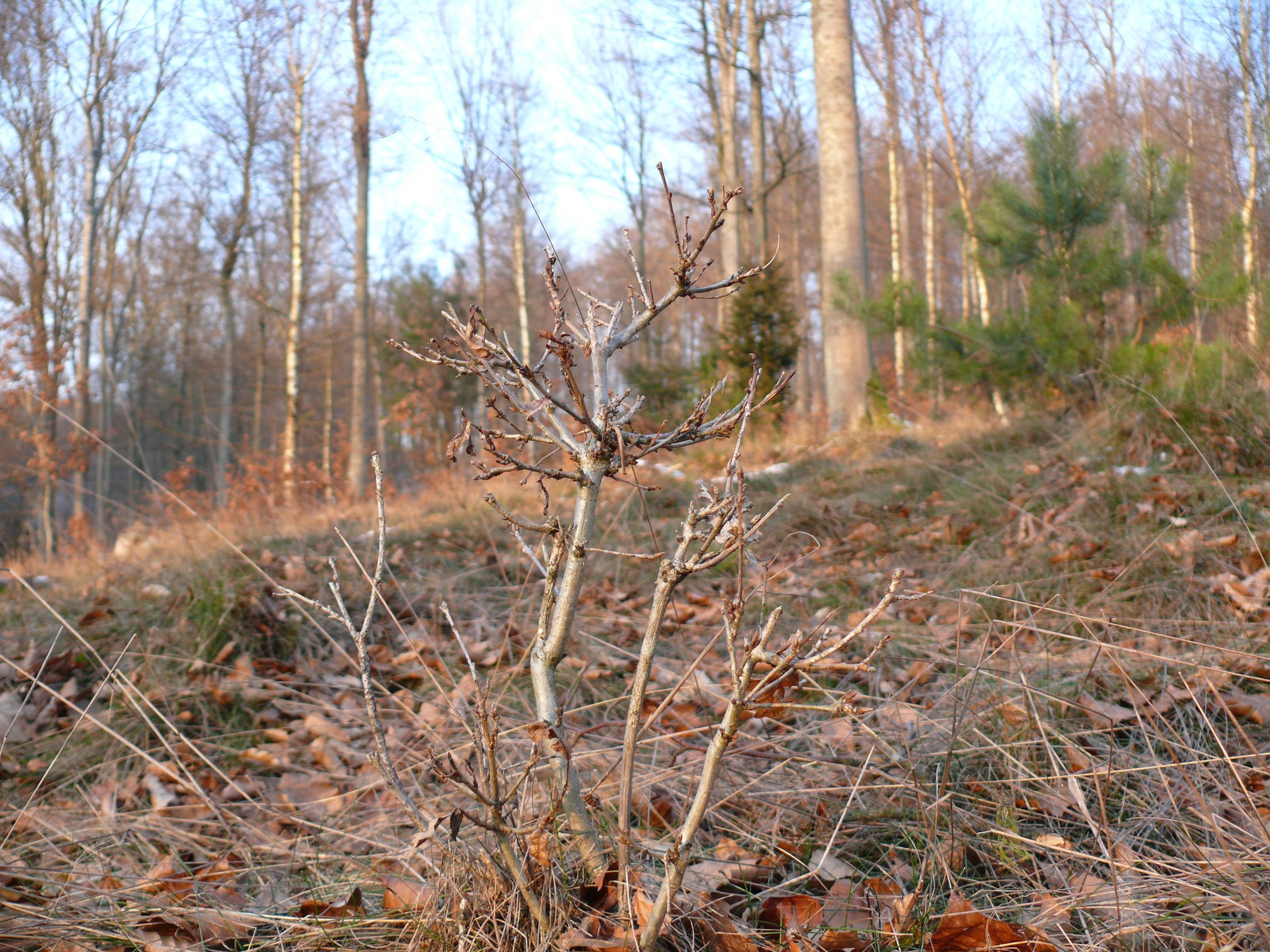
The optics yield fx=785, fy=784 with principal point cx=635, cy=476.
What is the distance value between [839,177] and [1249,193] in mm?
4455

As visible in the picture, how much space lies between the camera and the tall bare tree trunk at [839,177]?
28.3 feet

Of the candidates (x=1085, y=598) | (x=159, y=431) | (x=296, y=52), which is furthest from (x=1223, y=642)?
(x=159, y=431)

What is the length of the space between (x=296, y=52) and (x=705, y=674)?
1306 cm

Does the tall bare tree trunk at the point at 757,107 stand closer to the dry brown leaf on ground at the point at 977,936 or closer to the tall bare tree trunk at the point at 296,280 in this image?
the tall bare tree trunk at the point at 296,280

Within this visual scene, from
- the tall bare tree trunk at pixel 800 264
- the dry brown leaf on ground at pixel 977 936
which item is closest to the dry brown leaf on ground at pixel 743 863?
the dry brown leaf on ground at pixel 977 936

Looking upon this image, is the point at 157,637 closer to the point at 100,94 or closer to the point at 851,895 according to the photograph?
the point at 851,895

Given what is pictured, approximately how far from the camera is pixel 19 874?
155 centimetres

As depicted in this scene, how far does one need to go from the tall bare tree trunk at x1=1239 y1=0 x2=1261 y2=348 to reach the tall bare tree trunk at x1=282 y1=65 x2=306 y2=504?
11.3 meters

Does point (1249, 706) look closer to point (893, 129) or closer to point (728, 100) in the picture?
point (728, 100)

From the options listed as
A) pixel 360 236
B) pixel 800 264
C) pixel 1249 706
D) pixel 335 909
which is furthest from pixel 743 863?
pixel 800 264

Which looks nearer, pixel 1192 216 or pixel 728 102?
pixel 1192 216

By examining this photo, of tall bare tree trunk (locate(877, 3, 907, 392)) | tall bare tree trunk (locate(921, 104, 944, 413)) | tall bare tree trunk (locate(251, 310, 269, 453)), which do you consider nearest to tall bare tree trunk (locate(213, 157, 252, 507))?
tall bare tree trunk (locate(251, 310, 269, 453))

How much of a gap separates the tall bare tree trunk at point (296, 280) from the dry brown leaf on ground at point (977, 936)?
12.0 meters

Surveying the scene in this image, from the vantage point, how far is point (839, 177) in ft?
29.0
